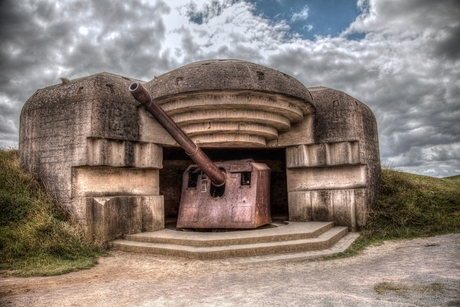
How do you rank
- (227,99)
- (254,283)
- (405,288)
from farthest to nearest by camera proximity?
(227,99) → (254,283) → (405,288)

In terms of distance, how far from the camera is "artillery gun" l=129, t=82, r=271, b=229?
20.1ft

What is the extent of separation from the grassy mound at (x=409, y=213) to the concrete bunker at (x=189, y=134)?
0.30 m

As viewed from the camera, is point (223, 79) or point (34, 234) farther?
point (223, 79)

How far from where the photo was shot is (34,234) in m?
4.98

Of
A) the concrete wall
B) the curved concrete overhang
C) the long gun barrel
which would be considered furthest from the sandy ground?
the curved concrete overhang

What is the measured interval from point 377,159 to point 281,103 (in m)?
2.85

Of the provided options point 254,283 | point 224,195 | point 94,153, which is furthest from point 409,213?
point 94,153

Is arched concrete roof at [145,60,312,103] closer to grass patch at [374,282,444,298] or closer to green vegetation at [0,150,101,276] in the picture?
green vegetation at [0,150,101,276]

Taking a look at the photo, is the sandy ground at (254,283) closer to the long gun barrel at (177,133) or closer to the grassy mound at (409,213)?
the grassy mound at (409,213)

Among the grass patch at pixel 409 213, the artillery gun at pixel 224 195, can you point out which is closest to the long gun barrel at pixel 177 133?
the artillery gun at pixel 224 195

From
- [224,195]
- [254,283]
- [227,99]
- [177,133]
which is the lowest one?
[254,283]

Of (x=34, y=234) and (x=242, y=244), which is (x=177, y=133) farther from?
(x=34, y=234)

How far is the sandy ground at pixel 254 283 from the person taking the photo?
293 cm

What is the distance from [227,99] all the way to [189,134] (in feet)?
3.42
